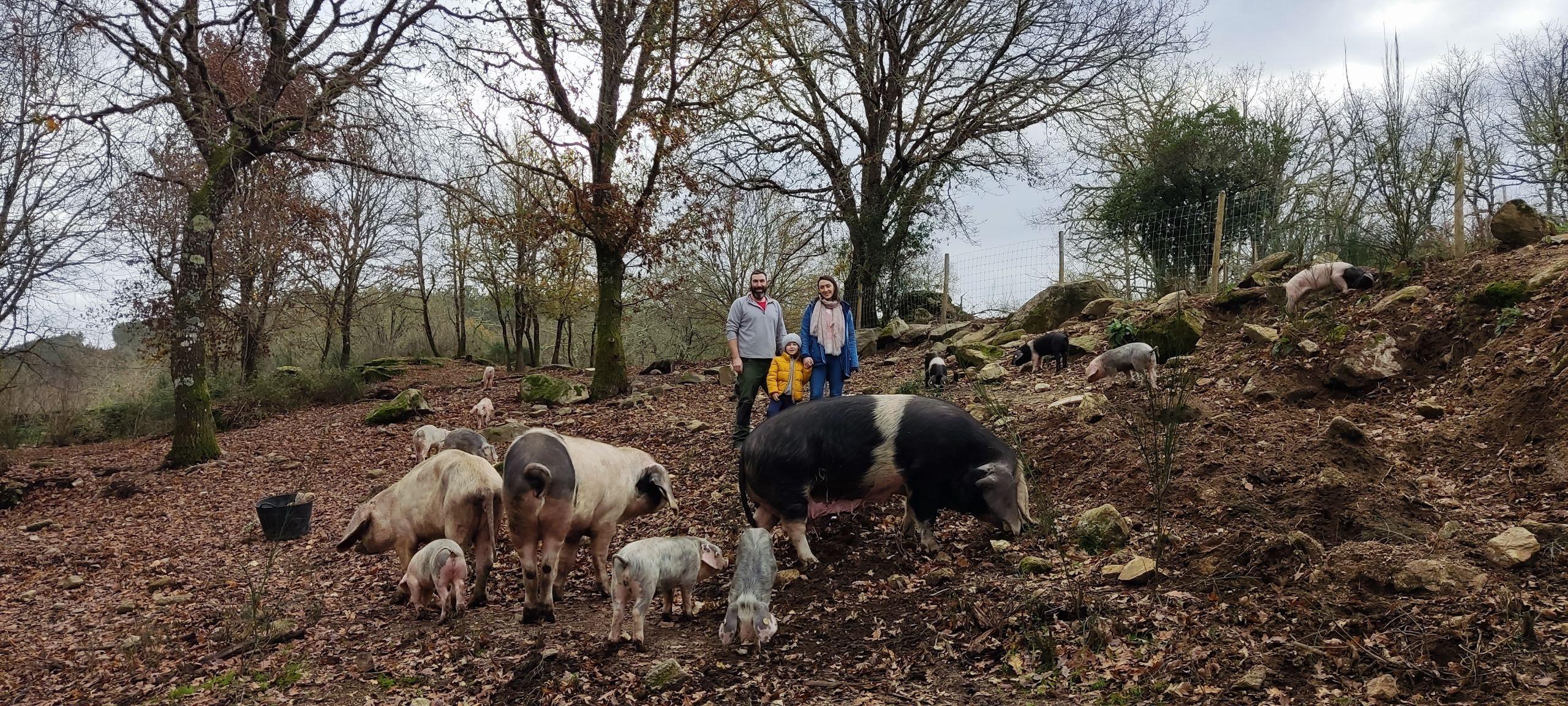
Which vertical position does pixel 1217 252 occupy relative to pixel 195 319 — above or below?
above

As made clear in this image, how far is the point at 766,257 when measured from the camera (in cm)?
2481

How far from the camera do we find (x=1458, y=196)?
955cm

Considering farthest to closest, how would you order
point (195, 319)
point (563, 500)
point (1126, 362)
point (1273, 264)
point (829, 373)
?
point (1273, 264), point (195, 319), point (1126, 362), point (829, 373), point (563, 500)

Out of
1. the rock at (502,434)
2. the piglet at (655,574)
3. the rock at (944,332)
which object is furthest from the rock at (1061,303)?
the piglet at (655,574)

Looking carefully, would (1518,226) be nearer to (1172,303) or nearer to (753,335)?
(1172,303)

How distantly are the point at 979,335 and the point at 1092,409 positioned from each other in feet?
23.8

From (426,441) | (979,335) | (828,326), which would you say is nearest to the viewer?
(828,326)

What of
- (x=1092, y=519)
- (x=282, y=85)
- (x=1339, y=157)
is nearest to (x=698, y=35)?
(x=282, y=85)

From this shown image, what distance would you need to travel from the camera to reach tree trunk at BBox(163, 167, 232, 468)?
10664 millimetres

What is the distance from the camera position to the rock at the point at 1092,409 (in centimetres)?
723

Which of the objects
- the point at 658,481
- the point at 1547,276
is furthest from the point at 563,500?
the point at 1547,276

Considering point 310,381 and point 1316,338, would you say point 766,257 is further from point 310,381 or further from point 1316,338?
point 1316,338

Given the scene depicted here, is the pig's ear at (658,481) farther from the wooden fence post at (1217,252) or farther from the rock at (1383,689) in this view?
the wooden fence post at (1217,252)

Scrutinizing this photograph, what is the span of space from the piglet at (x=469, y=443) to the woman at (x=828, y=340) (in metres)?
3.27
